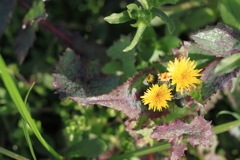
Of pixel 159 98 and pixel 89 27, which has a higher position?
pixel 89 27

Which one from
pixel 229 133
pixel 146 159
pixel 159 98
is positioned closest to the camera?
pixel 159 98

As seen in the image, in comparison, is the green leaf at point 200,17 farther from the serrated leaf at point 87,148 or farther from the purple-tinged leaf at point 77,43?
the serrated leaf at point 87,148

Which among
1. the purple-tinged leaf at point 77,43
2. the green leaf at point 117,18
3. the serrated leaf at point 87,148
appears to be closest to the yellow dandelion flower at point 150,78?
the green leaf at point 117,18

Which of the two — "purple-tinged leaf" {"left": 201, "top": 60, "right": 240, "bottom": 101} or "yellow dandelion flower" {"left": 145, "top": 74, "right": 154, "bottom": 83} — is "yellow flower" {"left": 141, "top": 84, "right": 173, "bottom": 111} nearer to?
"yellow dandelion flower" {"left": 145, "top": 74, "right": 154, "bottom": 83}

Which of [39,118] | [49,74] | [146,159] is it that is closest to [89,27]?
[49,74]

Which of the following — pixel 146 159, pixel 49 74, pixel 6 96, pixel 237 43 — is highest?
pixel 237 43

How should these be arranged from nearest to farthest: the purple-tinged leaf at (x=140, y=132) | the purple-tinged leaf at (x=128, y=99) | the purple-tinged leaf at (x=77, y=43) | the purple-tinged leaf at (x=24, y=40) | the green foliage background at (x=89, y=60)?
the purple-tinged leaf at (x=128, y=99) < the purple-tinged leaf at (x=140, y=132) < the green foliage background at (x=89, y=60) < the purple-tinged leaf at (x=24, y=40) < the purple-tinged leaf at (x=77, y=43)

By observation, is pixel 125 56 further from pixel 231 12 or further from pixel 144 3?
pixel 231 12

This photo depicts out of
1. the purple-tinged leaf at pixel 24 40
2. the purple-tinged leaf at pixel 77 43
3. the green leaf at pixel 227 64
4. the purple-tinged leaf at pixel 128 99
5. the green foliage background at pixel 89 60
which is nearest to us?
the green leaf at pixel 227 64

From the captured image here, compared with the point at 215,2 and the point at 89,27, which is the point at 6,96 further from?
the point at 215,2
